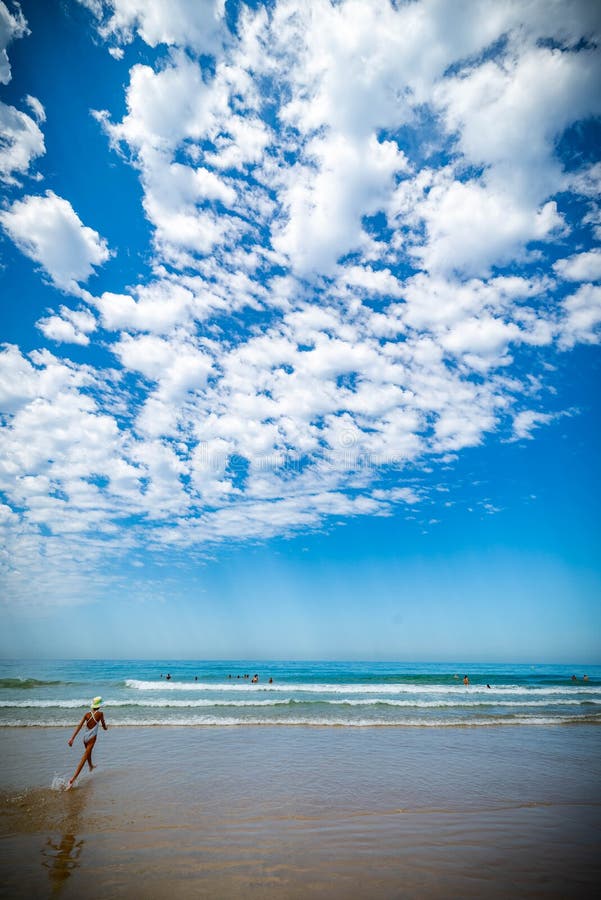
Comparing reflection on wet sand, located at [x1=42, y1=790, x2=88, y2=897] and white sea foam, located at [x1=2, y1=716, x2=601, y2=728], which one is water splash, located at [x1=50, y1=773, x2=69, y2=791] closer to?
reflection on wet sand, located at [x1=42, y1=790, x2=88, y2=897]

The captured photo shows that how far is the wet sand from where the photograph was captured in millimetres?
5977

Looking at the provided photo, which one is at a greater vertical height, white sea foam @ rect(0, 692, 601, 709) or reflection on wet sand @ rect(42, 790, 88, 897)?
white sea foam @ rect(0, 692, 601, 709)

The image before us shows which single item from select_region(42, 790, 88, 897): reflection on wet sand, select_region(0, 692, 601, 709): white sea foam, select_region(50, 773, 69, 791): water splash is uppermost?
select_region(0, 692, 601, 709): white sea foam

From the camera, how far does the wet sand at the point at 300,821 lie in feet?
19.6

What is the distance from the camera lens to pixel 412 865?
21.1 ft

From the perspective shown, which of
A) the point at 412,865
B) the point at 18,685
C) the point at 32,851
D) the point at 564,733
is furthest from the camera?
the point at 18,685

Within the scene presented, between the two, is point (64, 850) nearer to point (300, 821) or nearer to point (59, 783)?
point (59, 783)

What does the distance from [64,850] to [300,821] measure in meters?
4.04

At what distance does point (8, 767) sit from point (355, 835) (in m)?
9.87

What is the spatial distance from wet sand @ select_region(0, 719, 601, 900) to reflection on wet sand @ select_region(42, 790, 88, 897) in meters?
0.03

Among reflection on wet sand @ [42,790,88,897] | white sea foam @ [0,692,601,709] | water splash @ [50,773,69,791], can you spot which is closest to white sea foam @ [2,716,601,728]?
white sea foam @ [0,692,601,709]

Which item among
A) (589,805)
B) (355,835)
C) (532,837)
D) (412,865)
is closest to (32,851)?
(355,835)

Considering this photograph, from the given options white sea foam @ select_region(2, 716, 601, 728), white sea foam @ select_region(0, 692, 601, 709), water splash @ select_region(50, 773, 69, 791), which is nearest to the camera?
water splash @ select_region(50, 773, 69, 791)

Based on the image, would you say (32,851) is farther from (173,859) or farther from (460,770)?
(460,770)
